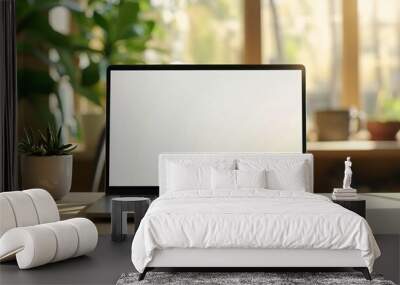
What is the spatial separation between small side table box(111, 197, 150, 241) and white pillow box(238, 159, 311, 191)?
0.84 m

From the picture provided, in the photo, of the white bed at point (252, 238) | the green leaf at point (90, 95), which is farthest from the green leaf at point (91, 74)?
the white bed at point (252, 238)

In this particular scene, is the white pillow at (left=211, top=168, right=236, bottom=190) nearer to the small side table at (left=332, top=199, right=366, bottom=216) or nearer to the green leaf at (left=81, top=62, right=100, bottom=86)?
the small side table at (left=332, top=199, right=366, bottom=216)

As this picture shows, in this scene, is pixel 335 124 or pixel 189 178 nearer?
pixel 189 178

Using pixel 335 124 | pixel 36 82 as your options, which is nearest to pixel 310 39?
pixel 335 124

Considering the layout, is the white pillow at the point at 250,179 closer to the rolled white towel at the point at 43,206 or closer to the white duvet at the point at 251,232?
the white duvet at the point at 251,232

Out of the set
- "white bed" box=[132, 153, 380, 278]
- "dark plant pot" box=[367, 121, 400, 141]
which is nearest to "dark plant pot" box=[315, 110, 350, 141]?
"dark plant pot" box=[367, 121, 400, 141]

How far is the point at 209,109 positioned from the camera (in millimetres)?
7098

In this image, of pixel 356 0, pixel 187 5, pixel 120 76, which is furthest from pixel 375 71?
pixel 120 76

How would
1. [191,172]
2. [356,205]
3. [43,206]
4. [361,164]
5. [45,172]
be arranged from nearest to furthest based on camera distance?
[43,206], [356,205], [191,172], [45,172], [361,164]

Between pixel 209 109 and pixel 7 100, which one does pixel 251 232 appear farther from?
pixel 7 100

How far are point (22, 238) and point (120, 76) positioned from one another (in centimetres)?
238

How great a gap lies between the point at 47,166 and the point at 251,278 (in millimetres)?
2820

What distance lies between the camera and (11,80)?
271 inches

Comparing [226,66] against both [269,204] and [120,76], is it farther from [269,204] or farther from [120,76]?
[269,204]
